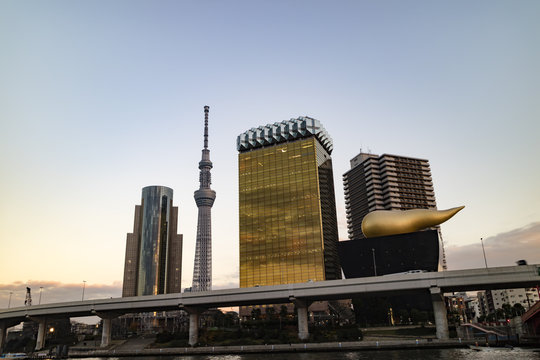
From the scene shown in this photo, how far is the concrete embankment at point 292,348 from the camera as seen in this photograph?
62.8 m

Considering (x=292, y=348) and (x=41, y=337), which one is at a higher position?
(x=41, y=337)

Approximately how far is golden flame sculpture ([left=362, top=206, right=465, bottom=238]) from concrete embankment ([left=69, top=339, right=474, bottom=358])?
3787 centimetres

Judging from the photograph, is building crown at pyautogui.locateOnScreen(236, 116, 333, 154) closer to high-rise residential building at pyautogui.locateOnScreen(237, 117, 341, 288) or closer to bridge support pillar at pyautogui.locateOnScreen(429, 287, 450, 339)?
high-rise residential building at pyautogui.locateOnScreen(237, 117, 341, 288)

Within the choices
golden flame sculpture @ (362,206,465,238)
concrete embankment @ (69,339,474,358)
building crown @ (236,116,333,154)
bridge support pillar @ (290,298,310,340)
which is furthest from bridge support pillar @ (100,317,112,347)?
building crown @ (236,116,333,154)

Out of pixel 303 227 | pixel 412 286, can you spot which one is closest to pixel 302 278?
pixel 303 227

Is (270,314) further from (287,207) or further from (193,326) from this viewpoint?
(287,207)

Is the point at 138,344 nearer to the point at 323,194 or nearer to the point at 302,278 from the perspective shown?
the point at 302,278

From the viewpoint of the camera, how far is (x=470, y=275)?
220 feet

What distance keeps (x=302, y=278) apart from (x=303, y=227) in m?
18.6

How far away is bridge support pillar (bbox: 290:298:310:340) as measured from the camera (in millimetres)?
79062

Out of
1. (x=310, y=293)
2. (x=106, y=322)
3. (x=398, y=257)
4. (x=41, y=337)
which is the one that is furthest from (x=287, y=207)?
(x=41, y=337)

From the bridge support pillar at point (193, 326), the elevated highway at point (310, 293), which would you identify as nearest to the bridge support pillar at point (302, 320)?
the elevated highway at point (310, 293)

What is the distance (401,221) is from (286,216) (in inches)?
2503

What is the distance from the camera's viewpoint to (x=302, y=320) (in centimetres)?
8106
